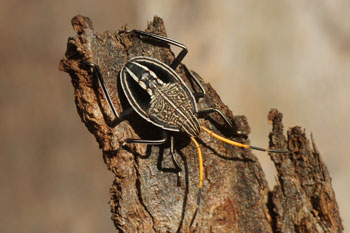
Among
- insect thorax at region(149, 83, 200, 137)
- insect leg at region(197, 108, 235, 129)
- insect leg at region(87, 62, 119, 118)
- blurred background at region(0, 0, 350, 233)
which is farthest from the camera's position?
blurred background at region(0, 0, 350, 233)

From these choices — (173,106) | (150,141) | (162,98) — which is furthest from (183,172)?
(162,98)

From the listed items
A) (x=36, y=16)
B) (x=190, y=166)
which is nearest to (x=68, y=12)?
(x=36, y=16)

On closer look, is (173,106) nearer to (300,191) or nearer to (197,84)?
(197,84)

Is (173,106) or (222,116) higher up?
(222,116)

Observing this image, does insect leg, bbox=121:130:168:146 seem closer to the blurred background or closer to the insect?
the insect

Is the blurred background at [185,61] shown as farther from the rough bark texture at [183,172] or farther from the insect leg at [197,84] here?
the insect leg at [197,84]

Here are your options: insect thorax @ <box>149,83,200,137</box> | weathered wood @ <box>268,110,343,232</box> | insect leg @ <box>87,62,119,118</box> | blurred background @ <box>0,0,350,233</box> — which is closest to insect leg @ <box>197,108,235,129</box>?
insect thorax @ <box>149,83,200,137</box>
